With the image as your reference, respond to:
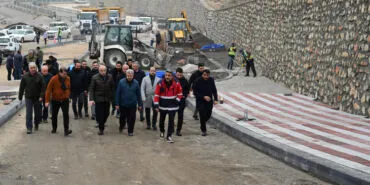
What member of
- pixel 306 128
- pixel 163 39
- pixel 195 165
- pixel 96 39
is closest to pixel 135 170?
pixel 195 165

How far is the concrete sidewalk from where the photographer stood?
9.59m

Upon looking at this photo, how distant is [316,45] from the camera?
19297mm

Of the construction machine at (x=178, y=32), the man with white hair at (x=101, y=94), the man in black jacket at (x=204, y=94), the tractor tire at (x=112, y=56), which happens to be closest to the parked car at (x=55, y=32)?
the construction machine at (x=178, y=32)

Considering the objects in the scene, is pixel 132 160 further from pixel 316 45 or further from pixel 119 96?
pixel 316 45

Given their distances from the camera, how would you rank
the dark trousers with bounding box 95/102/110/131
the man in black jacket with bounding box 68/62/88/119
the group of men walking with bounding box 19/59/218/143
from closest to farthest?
the group of men walking with bounding box 19/59/218/143, the dark trousers with bounding box 95/102/110/131, the man in black jacket with bounding box 68/62/88/119

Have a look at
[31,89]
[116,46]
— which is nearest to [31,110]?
[31,89]

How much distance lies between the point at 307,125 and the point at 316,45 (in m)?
6.05

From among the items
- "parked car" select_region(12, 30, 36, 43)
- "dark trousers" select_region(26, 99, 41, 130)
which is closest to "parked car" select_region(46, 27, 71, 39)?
"parked car" select_region(12, 30, 36, 43)

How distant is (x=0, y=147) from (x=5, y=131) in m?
1.92

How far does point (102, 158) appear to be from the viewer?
10547mm

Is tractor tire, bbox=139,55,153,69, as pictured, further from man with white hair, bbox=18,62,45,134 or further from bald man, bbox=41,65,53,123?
man with white hair, bbox=18,62,45,134

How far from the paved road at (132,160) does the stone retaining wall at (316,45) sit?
14.8 feet

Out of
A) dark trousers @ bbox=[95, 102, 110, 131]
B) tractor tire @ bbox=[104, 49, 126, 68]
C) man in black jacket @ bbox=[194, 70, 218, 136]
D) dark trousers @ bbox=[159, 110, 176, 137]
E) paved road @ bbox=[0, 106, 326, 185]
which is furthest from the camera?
tractor tire @ bbox=[104, 49, 126, 68]

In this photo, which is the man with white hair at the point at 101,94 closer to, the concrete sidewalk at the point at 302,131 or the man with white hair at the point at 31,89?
the man with white hair at the point at 31,89
